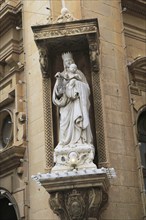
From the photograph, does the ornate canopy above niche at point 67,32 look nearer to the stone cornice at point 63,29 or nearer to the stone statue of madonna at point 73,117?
the stone cornice at point 63,29

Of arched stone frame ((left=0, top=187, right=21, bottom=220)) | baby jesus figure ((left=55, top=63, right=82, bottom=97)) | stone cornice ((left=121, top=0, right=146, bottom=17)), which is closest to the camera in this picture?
baby jesus figure ((left=55, top=63, right=82, bottom=97))

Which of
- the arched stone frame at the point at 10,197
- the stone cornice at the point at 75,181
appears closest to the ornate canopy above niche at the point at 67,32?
the stone cornice at the point at 75,181

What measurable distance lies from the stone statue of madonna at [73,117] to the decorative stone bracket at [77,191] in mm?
249

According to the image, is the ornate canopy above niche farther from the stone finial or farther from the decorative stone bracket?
the decorative stone bracket

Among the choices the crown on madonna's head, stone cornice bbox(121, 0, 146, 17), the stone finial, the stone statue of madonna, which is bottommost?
the stone statue of madonna

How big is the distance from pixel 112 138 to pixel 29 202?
191 cm

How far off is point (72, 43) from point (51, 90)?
2.85 feet

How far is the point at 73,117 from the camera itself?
7.24 meters

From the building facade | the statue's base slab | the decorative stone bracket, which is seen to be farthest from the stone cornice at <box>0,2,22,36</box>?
the decorative stone bracket

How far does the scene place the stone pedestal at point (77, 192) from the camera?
267 inches

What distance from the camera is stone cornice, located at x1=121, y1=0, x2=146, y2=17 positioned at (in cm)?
995

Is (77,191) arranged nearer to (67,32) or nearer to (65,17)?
(67,32)

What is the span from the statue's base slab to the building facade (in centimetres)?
47

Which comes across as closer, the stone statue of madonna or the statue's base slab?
the statue's base slab
